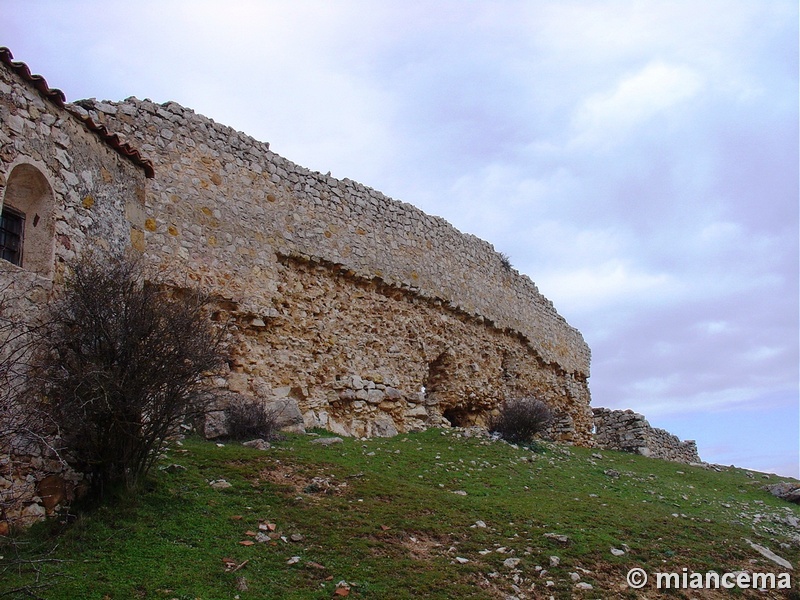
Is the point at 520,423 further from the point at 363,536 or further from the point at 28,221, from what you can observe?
the point at 28,221

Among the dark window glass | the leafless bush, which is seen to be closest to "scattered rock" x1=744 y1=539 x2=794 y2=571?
the leafless bush

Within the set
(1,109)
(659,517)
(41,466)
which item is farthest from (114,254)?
(659,517)

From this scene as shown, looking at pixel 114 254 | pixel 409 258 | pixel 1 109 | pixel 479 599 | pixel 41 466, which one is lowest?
pixel 479 599

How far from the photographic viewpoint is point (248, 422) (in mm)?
9633

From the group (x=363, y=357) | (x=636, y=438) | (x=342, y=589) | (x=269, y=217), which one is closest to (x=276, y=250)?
(x=269, y=217)

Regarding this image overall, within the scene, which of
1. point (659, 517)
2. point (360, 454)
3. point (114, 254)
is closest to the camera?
point (114, 254)

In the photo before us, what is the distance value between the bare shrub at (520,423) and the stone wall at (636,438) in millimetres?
6217

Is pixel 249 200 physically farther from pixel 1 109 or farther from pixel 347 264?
pixel 1 109

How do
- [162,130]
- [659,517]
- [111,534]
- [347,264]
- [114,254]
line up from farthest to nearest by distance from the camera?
[347,264] < [162,130] < [659,517] < [114,254] < [111,534]

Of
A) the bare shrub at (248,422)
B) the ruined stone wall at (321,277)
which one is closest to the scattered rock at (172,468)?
the bare shrub at (248,422)

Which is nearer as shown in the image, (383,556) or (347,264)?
(383,556)

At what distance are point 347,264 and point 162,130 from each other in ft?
13.8

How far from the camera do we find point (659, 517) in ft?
27.8

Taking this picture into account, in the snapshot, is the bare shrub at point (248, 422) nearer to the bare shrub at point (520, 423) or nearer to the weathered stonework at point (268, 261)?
the weathered stonework at point (268, 261)
